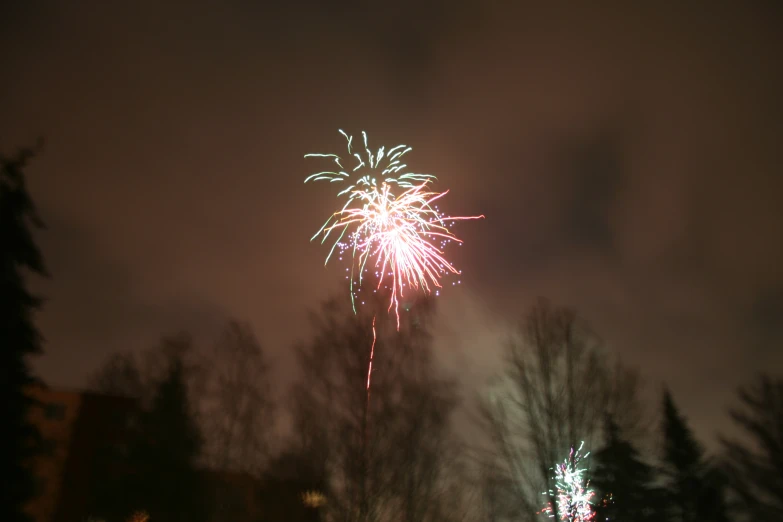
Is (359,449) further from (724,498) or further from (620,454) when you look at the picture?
(724,498)

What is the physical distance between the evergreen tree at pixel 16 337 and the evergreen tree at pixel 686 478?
2649cm

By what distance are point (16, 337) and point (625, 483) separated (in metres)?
24.6

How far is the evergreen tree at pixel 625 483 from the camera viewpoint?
80.9 feet

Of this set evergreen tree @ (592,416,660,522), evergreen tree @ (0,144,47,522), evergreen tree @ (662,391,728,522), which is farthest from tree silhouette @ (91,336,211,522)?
evergreen tree @ (662,391,728,522)

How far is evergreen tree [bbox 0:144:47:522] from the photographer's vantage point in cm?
1256

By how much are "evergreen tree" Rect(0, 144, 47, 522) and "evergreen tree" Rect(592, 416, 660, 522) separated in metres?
21.6

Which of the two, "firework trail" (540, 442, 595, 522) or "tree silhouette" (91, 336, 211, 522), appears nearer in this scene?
"firework trail" (540, 442, 595, 522)

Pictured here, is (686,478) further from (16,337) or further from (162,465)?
(16,337)

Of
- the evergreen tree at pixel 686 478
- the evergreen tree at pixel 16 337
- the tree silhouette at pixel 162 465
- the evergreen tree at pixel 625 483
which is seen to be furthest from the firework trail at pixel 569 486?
the tree silhouette at pixel 162 465

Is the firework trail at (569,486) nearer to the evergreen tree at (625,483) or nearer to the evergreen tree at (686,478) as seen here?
the evergreen tree at (625,483)

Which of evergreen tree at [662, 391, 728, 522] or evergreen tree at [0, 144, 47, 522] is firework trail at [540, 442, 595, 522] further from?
evergreen tree at [0, 144, 47, 522]

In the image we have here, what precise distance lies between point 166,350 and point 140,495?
23.5 ft

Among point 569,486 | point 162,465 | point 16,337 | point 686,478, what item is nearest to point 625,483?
point 686,478

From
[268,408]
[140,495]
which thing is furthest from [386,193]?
[140,495]
